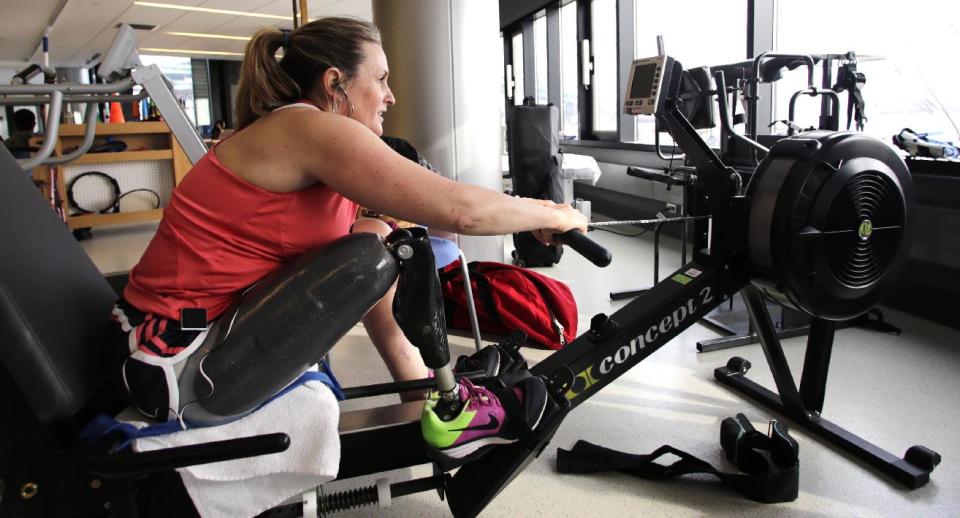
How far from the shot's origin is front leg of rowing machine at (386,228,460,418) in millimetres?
1242

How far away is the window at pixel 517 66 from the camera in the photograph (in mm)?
9469

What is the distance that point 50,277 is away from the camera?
4.14 ft

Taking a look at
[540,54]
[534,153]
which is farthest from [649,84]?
[540,54]

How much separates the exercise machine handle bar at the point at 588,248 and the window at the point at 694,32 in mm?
3364

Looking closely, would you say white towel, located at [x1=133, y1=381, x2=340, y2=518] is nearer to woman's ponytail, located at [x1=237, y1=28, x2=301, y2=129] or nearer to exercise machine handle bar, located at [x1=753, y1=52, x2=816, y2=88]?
woman's ponytail, located at [x1=237, y1=28, x2=301, y2=129]

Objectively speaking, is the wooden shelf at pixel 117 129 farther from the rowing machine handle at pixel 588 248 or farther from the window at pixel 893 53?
the rowing machine handle at pixel 588 248

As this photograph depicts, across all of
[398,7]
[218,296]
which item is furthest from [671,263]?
[218,296]

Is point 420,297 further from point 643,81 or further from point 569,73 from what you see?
point 569,73

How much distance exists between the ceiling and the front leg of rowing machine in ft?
26.6

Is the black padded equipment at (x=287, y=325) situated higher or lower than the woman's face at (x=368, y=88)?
lower

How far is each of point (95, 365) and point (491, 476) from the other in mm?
801

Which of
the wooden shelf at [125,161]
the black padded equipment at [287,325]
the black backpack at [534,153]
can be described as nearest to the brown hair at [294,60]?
the black padded equipment at [287,325]

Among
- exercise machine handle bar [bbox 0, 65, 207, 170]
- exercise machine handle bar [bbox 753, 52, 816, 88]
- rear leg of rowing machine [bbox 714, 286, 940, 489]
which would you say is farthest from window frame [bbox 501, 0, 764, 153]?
exercise machine handle bar [bbox 0, 65, 207, 170]

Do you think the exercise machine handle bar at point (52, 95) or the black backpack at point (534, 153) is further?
the black backpack at point (534, 153)
